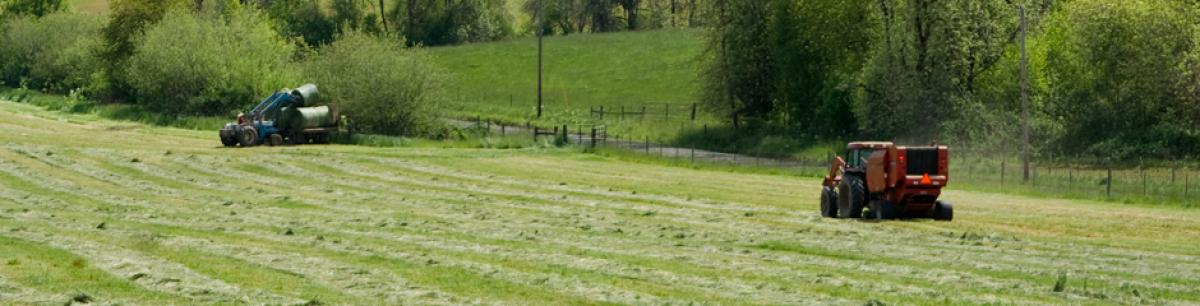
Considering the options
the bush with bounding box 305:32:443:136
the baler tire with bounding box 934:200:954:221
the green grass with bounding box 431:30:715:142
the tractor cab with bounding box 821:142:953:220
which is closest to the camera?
the tractor cab with bounding box 821:142:953:220

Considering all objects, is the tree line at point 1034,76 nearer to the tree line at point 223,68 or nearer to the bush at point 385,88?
the bush at point 385,88

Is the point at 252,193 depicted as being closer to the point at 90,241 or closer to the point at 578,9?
the point at 90,241

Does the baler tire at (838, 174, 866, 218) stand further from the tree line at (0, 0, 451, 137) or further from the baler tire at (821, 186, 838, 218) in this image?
the tree line at (0, 0, 451, 137)

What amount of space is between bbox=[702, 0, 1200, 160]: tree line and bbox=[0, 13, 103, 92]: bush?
63.1m

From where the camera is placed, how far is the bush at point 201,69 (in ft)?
302

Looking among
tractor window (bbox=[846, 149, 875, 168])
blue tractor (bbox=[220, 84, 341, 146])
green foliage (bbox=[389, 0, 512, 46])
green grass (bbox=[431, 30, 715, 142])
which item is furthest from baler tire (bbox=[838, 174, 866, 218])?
green foliage (bbox=[389, 0, 512, 46])

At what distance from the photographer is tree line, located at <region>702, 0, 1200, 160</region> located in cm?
7019

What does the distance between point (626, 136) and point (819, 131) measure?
525 inches

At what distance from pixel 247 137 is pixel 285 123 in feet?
8.92

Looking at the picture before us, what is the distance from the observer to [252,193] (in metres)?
45.5

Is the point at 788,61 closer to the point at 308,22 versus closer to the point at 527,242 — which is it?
the point at 527,242

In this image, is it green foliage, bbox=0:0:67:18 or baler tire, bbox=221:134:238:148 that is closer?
baler tire, bbox=221:134:238:148

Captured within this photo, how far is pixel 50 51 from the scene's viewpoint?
5012 inches

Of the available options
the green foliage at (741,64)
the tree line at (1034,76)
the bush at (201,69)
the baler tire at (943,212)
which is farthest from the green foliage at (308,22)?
the baler tire at (943,212)
